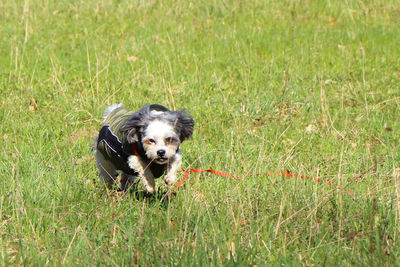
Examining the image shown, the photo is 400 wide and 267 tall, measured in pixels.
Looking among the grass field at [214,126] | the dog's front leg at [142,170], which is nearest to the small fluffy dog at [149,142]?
the dog's front leg at [142,170]

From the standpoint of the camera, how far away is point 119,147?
494 centimetres

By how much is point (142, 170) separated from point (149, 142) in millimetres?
223

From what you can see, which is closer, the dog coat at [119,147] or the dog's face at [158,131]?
the dog's face at [158,131]

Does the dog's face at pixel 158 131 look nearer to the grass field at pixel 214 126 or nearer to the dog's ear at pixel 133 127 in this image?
the dog's ear at pixel 133 127

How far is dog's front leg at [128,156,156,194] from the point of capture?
484cm

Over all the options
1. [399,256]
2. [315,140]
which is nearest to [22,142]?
[315,140]

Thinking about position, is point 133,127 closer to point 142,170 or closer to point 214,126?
point 142,170

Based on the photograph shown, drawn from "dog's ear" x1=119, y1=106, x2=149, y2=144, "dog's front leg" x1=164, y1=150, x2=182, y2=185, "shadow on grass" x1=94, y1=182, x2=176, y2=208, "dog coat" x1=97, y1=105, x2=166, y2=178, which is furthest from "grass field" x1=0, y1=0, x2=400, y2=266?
"dog's ear" x1=119, y1=106, x2=149, y2=144

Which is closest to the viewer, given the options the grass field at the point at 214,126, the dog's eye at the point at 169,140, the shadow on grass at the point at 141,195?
the grass field at the point at 214,126

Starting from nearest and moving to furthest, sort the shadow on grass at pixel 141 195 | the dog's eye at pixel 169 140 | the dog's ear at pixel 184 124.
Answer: the shadow on grass at pixel 141 195, the dog's eye at pixel 169 140, the dog's ear at pixel 184 124

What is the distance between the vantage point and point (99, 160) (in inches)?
212

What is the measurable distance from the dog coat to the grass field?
246 mm

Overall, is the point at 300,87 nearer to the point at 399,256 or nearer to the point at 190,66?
the point at 190,66

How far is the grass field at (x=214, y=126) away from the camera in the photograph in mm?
3844
